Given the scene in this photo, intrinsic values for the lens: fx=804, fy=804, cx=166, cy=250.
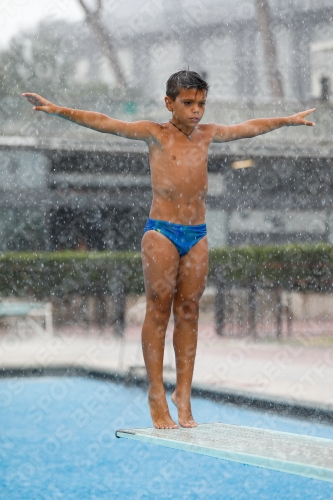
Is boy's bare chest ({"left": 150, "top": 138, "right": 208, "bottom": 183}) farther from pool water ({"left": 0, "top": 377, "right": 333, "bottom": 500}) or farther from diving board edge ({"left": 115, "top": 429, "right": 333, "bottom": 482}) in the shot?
pool water ({"left": 0, "top": 377, "right": 333, "bottom": 500})

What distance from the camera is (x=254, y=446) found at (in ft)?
7.57

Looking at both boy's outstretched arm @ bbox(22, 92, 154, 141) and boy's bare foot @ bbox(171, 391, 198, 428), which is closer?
boy's outstretched arm @ bbox(22, 92, 154, 141)

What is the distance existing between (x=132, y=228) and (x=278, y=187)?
6.05 feet

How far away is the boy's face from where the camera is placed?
2600 mm

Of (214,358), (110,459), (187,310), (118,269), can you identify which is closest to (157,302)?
(187,310)

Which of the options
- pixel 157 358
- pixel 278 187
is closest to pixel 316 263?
pixel 278 187

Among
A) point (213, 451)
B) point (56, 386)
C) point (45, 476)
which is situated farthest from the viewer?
point (56, 386)

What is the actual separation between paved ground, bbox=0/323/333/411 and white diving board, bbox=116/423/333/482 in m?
2.82

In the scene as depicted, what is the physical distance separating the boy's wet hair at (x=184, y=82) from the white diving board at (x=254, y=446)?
109cm

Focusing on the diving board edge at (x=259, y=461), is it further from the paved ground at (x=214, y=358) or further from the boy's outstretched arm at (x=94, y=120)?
the paved ground at (x=214, y=358)

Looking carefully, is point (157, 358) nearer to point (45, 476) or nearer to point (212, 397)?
point (45, 476)

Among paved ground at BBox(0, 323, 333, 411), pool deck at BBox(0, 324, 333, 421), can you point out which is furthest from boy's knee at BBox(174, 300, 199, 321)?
paved ground at BBox(0, 323, 333, 411)

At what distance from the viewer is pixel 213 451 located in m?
2.19

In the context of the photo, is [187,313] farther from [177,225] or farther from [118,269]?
[118,269]
